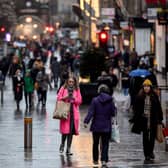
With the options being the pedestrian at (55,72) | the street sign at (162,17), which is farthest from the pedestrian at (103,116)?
the pedestrian at (55,72)

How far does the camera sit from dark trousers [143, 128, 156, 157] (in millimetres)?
19828

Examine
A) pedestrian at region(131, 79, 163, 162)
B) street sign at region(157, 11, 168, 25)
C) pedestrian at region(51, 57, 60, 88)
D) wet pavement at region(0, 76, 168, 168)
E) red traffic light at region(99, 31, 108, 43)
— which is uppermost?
street sign at region(157, 11, 168, 25)

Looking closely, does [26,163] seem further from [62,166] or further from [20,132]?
[20,132]

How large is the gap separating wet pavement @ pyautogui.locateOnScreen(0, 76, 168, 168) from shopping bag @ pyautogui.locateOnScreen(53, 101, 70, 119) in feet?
2.68

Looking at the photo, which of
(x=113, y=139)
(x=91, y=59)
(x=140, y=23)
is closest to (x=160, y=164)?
(x=113, y=139)

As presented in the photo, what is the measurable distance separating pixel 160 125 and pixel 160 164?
3.51 ft

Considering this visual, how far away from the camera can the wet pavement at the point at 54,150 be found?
757 inches

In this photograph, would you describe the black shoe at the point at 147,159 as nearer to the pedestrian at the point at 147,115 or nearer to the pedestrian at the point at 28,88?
the pedestrian at the point at 147,115

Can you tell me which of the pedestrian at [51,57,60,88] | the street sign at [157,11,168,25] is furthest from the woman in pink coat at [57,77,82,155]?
the pedestrian at [51,57,60,88]

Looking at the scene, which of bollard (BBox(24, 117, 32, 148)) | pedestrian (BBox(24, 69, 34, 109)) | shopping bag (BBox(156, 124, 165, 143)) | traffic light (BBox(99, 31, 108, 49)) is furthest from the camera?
traffic light (BBox(99, 31, 108, 49))

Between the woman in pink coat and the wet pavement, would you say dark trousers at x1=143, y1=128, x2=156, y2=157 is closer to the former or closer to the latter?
the wet pavement

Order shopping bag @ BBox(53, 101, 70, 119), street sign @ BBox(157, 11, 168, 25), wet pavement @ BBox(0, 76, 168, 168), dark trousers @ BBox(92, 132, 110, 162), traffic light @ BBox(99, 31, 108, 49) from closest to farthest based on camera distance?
dark trousers @ BBox(92, 132, 110, 162) < wet pavement @ BBox(0, 76, 168, 168) < shopping bag @ BBox(53, 101, 70, 119) < street sign @ BBox(157, 11, 168, 25) < traffic light @ BBox(99, 31, 108, 49)

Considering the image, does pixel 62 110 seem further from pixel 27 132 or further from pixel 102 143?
pixel 102 143

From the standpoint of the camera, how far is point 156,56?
2484 inches
